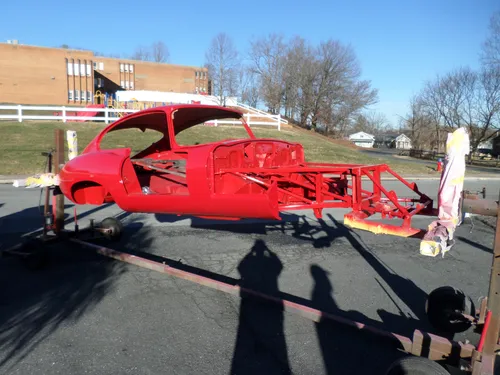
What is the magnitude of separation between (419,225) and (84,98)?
44313mm

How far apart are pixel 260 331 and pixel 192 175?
70.9 inches

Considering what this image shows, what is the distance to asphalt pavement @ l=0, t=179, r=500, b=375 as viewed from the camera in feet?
11.4

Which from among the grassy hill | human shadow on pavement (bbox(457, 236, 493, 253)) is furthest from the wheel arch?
the grassy hill

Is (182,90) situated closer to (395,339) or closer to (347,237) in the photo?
(347,237)

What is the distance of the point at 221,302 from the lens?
15.2 feet

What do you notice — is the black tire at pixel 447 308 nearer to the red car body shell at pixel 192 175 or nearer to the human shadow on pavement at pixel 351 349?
the human shadow on pavement at pixel 351 349

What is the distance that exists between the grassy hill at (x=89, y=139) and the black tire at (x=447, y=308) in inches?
677

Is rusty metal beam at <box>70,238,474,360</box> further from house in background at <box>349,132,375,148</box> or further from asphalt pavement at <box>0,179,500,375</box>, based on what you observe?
house in background at <box>349,132,375,148</box>

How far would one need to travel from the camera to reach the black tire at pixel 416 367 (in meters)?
2.71

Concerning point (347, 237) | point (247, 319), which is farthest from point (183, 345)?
point (347, 237)

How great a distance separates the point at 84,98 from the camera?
45.6 m

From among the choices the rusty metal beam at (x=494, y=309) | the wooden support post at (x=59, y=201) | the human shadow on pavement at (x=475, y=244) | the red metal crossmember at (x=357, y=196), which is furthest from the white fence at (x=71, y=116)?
the rusty metal beam at (x=494, y=309)

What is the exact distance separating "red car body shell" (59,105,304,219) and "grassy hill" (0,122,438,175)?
534 inches

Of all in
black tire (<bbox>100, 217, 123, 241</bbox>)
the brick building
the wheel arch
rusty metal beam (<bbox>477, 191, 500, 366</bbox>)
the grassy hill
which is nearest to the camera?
rusty metal beam (<bbox>477, 191, 500, 366</bbox>)
